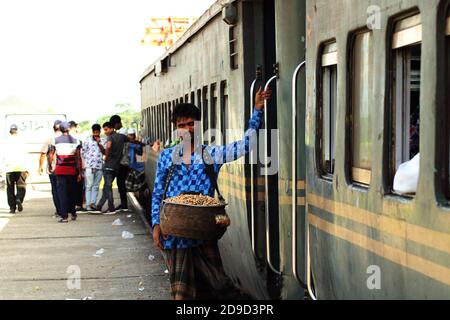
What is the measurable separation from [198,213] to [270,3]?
8.11 feet

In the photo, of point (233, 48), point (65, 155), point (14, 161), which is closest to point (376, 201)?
point (233, 48)

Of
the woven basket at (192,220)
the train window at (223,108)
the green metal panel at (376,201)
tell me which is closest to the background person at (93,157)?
the train window at (223,108)

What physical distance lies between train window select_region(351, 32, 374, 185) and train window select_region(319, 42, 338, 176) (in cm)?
44

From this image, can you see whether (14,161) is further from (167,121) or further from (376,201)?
(376,201)

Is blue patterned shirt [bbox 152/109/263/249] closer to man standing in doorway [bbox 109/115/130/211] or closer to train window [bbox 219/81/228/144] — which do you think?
train window [bbox 219/81/228/144]

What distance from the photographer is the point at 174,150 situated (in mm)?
5695

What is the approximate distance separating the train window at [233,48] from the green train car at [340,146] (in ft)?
0.04

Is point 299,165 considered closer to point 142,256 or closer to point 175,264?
point 175,264

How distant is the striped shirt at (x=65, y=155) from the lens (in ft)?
45.6

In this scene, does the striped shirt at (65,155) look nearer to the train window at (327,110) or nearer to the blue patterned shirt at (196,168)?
the blue patterned shirt at (196,168)

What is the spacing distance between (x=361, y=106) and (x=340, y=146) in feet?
1.03

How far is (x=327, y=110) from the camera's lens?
5.09 metres

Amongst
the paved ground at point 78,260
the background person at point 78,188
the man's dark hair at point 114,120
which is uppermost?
the man's dark hair at point 114,120
